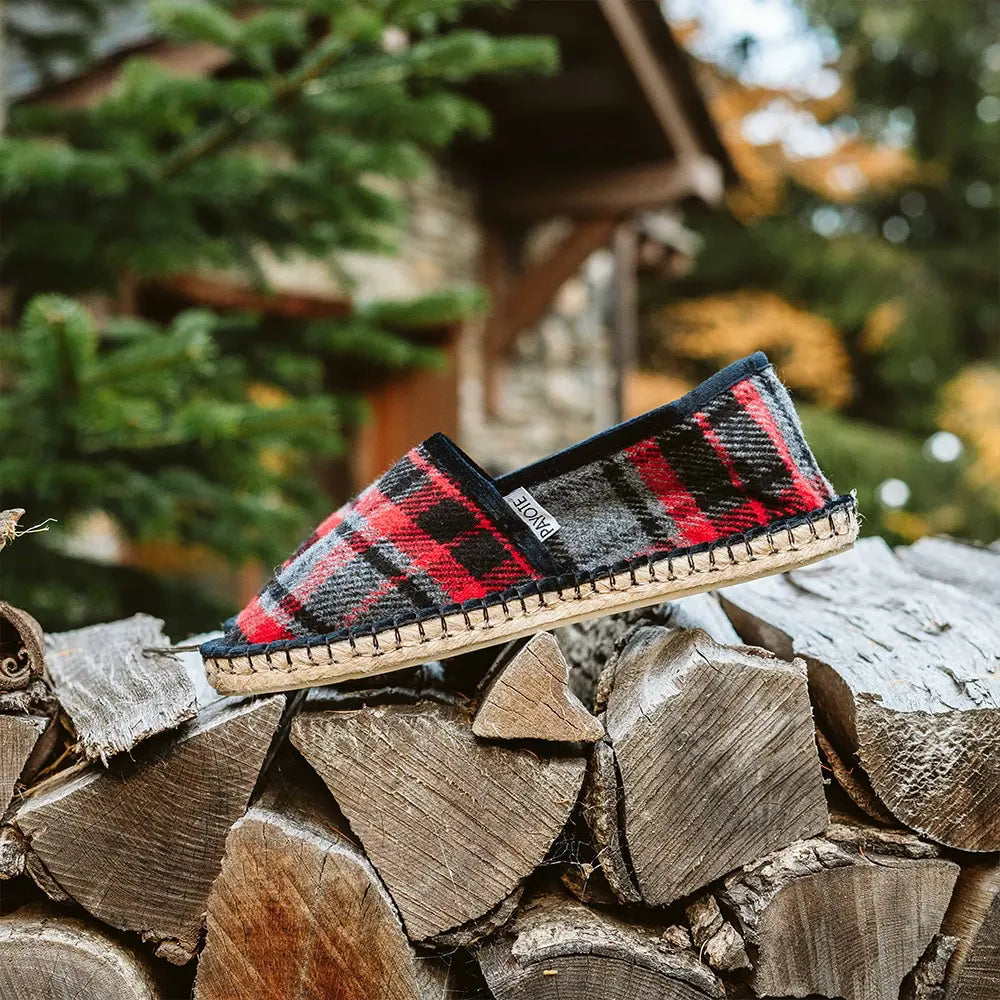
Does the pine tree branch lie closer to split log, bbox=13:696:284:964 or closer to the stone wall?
split log, bbox=13:696:284:964

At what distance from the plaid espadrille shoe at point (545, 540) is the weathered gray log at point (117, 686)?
8 cm

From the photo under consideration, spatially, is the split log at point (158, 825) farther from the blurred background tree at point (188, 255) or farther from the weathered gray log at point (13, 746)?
the blurred background tree at point (188, 255)

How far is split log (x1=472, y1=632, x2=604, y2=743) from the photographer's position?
1.06 metres

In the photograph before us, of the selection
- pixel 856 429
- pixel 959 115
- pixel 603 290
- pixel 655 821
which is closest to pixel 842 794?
pixel 655 821

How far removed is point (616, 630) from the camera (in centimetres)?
141

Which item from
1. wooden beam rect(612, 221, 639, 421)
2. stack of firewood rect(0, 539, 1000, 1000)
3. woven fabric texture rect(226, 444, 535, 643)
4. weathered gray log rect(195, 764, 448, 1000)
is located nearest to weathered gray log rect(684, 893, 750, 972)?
stack of firewood rect(0, 539, 1000, 1000)

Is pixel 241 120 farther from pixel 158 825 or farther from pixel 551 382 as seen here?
pixel 551 382

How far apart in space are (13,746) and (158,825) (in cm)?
18

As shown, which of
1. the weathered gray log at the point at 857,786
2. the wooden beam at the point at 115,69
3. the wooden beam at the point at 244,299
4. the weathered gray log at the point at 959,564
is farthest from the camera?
the wooden beam at the point at 244,299

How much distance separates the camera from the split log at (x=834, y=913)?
1.07 meters

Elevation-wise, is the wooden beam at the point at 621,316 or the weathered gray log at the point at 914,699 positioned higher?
the weathered gray log at the point at 914,699

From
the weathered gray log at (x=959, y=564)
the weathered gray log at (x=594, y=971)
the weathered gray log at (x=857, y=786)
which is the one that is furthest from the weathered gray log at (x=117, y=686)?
the weathered gray log at (x=959, y=564)

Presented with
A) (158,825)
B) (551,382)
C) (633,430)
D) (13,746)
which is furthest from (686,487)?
(551,382)

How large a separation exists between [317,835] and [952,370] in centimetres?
912
